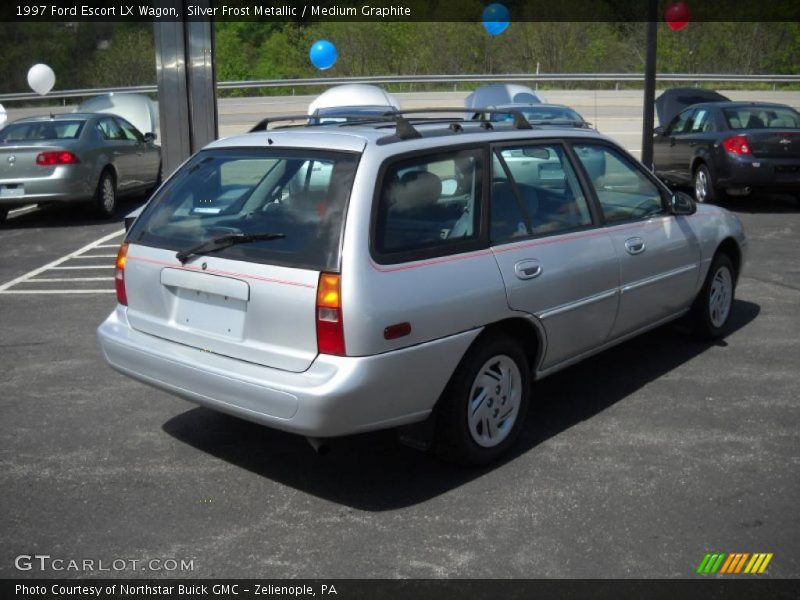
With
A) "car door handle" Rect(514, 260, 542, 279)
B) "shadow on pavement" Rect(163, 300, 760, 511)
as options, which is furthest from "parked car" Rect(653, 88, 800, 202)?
"car door handle" Rect(514, 260, 542, 279)

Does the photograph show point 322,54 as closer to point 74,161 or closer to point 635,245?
point 74,161

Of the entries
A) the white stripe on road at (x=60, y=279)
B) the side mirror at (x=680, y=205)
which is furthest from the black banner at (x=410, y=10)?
the side mirror at (x=680, y=205)


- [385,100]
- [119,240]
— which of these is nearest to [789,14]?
[385,100]

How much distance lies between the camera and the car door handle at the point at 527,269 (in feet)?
15.9

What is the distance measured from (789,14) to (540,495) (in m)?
47.2

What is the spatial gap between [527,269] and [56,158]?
953 cm

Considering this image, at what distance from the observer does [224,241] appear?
4.49 metres

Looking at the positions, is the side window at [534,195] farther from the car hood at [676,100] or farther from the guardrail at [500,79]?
the guardrail at [500,79]

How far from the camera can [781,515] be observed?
4184 millimetres

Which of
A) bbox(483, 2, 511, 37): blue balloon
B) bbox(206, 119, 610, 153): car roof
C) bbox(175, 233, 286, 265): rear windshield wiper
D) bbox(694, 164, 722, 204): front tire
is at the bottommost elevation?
bbox(694, 164, 722, 204): front tire

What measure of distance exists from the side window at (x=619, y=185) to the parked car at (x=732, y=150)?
295 inches

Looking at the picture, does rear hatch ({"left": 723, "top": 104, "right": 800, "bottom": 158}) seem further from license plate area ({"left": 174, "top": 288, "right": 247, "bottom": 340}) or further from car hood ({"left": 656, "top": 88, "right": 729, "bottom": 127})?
license plate area ({"left": 174, "top": 288, "right": 247, "bottom": 340})

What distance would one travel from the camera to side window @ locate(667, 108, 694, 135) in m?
15.0
